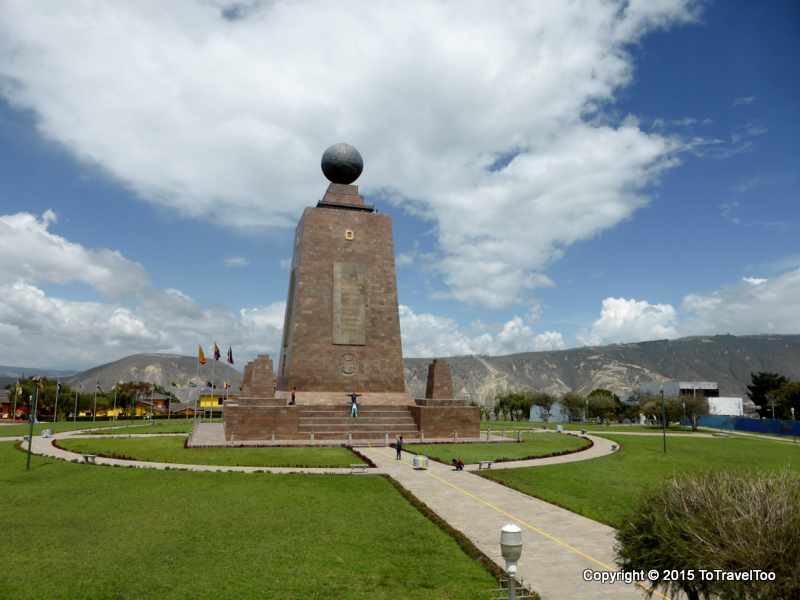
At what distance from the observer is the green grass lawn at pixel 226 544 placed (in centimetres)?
907

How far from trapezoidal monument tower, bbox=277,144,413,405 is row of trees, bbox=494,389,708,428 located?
34.8 metres

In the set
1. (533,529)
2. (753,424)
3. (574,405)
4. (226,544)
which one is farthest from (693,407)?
(226,544)

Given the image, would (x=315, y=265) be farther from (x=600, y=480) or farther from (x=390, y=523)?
(x=390, y=523)

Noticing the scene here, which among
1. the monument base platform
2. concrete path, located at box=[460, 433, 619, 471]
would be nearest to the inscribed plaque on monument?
the monument base platform

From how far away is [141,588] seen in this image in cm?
903

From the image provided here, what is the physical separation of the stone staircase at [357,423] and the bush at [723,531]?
87.9 ft

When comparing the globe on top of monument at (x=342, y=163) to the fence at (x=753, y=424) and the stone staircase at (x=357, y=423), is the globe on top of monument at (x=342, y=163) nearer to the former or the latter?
the stone staircase at (x=357, y=423)

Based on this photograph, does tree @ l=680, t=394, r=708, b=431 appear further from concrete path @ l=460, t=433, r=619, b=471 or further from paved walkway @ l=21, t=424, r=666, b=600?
paved walkway @ l=21, t=424, r=666, b=600

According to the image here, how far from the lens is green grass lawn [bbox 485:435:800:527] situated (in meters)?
15.9

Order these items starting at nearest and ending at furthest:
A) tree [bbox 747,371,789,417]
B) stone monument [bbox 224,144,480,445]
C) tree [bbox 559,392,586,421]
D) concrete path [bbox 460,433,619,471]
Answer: concrete path [bbox 460,433,619,471], stone monument [bbox 224,144,480,445], tree [bbox 559,392,586,421], tree [bbox 747,371,789,417]

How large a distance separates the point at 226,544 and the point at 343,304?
2806 cm

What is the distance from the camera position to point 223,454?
2564cm

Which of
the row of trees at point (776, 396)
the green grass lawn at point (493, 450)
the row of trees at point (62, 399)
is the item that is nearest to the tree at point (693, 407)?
the row of trees at point (776, 396)

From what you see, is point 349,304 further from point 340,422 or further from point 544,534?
point 544,534
